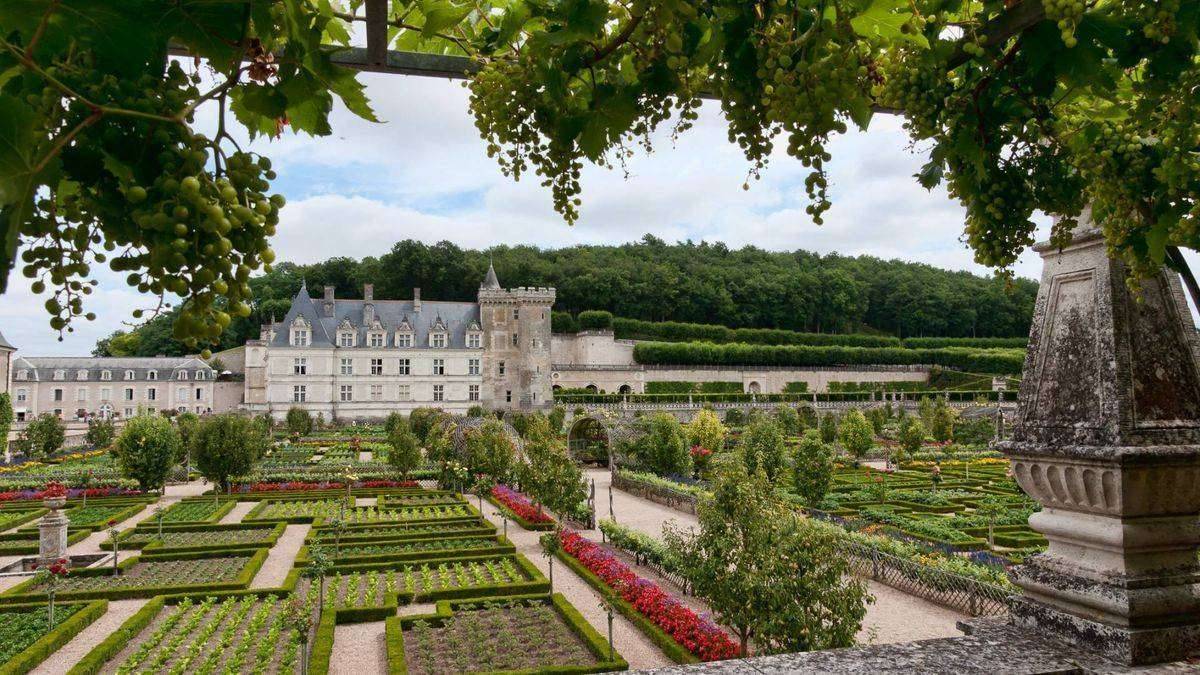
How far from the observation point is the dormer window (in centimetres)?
4553

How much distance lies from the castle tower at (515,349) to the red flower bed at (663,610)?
34.9m

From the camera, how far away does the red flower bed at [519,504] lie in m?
18.8

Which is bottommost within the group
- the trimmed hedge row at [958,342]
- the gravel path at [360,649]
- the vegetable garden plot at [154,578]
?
the gravel path at [360,649]

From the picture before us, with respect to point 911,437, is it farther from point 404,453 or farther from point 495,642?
point 495,642

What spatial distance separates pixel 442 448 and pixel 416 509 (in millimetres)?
4032

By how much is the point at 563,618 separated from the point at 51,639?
666 cm

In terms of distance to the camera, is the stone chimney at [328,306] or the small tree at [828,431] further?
the stone chimney at [328,306]

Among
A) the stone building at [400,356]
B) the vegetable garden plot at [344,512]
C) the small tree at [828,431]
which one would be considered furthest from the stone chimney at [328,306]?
the small tree at [828,431]

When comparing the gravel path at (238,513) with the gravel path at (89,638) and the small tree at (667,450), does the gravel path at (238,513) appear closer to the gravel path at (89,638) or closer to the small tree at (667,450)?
the gravel path at (89,638)

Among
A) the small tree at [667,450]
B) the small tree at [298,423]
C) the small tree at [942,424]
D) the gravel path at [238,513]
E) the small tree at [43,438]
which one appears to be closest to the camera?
the gravel path at [238,513]

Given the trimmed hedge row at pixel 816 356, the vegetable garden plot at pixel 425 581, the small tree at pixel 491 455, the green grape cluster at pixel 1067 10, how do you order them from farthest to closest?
the trimmed hedge row at pixel 816 356
the small tree at pixel 491 455
the vegetable garden plot at pixel 425 581
the green grape cluster at pixel 1067 10

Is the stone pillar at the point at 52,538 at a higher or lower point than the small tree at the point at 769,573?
lower

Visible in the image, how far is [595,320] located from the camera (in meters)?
61.3

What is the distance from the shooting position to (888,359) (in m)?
66.8
